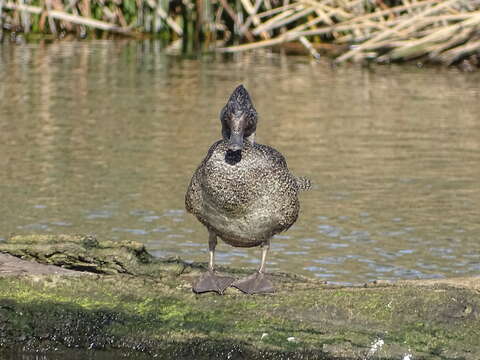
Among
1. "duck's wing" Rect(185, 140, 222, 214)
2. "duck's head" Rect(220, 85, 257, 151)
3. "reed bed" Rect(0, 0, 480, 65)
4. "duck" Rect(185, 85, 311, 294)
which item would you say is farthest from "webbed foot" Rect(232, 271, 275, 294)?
"reed bed" Rect(0, 0, 480, 65)

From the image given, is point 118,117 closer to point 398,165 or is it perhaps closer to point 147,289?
point 398,165

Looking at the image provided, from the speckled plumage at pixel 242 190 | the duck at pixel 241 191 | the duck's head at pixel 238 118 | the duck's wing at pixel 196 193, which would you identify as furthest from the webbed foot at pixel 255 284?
the duck's head at pixel 238 118

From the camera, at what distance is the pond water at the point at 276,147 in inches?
323

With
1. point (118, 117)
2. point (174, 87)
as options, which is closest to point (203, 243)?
point (118, 117)

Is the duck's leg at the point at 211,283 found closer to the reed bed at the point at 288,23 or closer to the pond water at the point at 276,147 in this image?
the pond water at the point at 276,147

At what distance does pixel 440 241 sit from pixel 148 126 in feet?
18.2

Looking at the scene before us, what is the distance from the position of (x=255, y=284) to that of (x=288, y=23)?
16.0 m

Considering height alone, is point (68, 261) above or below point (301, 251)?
above

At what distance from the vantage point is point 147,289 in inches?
202

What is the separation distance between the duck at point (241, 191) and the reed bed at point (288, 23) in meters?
12.0

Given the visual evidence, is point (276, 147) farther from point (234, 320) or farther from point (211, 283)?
point (234, 320)

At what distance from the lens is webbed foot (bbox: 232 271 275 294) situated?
5.13 metres

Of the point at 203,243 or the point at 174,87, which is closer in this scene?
the point at 203,243

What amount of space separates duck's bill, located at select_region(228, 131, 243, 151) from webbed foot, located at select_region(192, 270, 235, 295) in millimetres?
690
